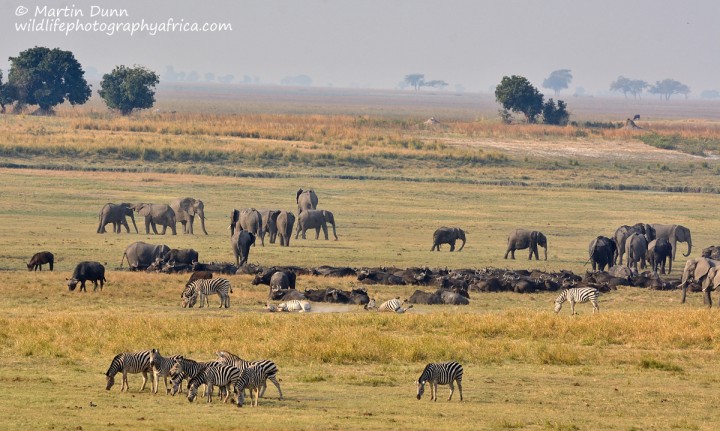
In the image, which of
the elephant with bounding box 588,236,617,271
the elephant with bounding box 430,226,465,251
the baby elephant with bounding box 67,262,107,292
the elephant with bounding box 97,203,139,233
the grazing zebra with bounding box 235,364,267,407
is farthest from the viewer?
the elephant with bounding box 97,203,139,233

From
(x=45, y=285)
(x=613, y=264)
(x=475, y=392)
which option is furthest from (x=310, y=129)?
(x=475, y=392)

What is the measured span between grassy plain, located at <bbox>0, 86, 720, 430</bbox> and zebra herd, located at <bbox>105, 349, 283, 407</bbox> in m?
0.31

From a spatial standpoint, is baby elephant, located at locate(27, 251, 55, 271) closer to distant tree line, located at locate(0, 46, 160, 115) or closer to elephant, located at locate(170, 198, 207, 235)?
elephant, located at locate(170, 198, 207, 235)

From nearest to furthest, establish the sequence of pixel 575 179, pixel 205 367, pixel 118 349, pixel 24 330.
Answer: pixel 205 367 → pixel 118 349 → pixel 24 330 → pixel 575 179

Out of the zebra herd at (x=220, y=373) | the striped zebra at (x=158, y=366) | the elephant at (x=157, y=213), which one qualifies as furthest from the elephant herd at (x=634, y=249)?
the striped zebra at (x=158, y=366)

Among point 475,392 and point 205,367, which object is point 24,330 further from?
point 475,392

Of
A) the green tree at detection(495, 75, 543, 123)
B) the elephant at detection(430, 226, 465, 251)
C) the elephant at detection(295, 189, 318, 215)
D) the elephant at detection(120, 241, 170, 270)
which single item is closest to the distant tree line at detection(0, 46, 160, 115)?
the green tree at detection(495, 75, 543, 123)

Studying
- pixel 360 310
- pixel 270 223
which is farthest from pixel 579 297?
pixel 270 223

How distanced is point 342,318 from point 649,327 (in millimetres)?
6153

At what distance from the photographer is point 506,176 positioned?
66312 mm

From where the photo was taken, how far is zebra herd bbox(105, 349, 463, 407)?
613 inches

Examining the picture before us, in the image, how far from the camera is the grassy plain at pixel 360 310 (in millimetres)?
16172

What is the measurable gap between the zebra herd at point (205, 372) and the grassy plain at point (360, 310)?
12.0 inches

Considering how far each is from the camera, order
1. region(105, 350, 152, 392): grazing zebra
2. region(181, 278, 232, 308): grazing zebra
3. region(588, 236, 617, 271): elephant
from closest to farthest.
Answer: region(105, 350, 152, 392): grazing zebra → region(181, 278, 232, 308): grazing zebra → region(588, 236, 617, 271): elephant
